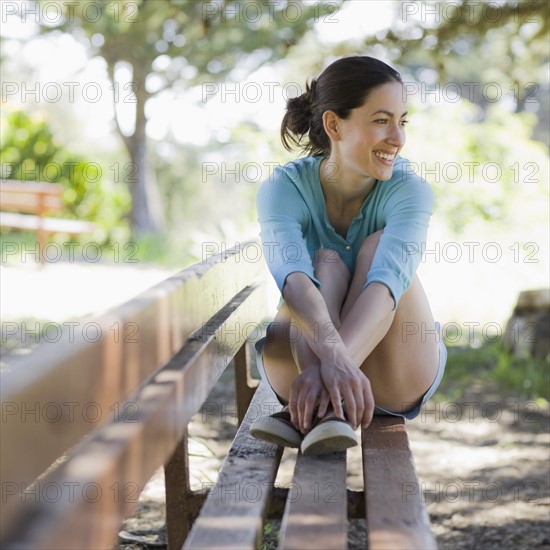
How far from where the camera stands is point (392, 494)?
6.00 ft

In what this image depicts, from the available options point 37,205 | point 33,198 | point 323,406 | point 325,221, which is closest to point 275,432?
point 323,406

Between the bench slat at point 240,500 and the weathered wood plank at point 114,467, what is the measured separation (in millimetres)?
150

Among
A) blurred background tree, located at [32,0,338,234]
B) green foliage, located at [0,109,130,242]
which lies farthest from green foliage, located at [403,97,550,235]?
green foliage, located at [0,109,130,242]

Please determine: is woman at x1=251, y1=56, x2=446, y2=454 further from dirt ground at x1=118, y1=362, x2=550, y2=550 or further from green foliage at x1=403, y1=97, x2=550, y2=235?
green foliage at x1=403, y1=97, x2=550, y2=235

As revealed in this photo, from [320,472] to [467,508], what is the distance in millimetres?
1748

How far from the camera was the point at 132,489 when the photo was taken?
1368 mm

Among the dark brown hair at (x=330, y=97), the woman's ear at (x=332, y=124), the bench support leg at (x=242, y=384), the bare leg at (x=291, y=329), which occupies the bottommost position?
the bench support leg at (x=242, y=384)

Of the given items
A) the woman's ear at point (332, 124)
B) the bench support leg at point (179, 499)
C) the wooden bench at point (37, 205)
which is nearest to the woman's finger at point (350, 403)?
the bench support leg at point (179, 499)

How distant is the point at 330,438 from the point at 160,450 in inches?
23.7

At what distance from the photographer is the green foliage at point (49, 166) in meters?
13.4

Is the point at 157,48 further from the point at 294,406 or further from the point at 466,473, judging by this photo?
the point at 294,406

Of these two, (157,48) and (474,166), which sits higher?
(157,48)

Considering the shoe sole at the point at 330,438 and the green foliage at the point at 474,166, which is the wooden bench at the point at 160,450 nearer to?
the shoe sole at the point at 330,438

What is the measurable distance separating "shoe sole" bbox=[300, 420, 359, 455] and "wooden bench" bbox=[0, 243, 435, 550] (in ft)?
0.11
